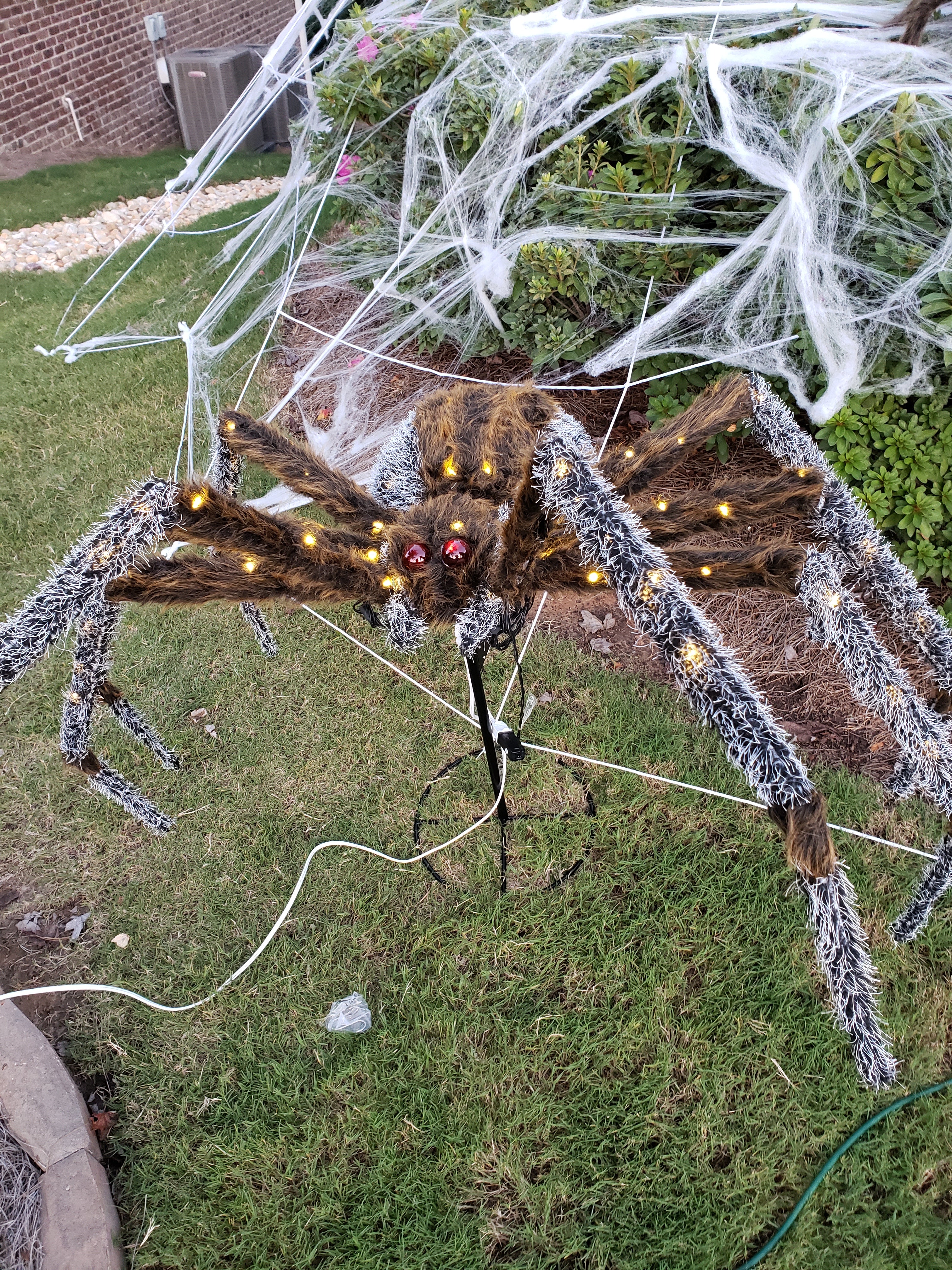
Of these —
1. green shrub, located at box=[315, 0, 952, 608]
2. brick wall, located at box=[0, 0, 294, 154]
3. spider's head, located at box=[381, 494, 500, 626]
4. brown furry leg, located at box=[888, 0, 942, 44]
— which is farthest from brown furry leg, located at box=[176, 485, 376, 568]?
brick wall, located at box=[0, 0, 294, 154]

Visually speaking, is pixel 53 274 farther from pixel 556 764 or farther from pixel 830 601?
pixel 830 601

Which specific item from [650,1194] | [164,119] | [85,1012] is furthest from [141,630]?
[164,119]

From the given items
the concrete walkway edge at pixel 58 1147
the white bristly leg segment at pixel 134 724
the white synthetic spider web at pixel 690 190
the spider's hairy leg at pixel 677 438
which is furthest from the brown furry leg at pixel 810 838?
the white synthetic spider web at pixel 690 190

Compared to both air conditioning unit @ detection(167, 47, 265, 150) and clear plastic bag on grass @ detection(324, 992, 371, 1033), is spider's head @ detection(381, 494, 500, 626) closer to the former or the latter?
clear plastic bag on grass @ detection(324, 992, 371, 1033)

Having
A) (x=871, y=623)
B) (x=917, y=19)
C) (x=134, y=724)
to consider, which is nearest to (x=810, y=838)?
(x=871, y=623)

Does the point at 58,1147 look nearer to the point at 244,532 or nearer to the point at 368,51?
the point at 244,532
